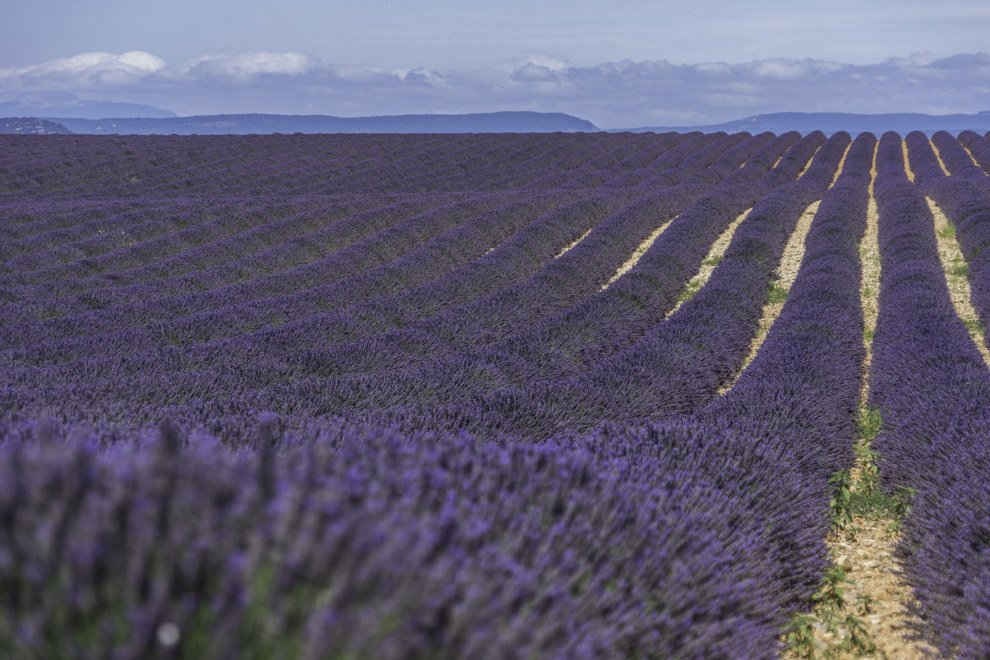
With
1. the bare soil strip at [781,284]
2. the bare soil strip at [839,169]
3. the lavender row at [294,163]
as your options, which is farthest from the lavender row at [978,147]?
the bare soil strip at [781,284]

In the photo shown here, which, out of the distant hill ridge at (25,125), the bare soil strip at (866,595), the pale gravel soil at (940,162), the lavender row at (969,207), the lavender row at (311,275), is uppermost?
the distant hill ridge at (25,125)

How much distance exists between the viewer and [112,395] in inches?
212

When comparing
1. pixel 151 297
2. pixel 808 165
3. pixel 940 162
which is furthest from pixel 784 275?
pixel 940 162

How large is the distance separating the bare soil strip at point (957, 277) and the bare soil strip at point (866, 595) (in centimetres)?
381

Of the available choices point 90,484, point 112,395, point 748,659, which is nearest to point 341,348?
point 112,395

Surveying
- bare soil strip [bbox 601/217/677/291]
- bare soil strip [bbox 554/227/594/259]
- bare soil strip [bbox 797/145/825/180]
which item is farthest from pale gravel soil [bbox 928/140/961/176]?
bare soil strip [bbox 554/227/594/259]

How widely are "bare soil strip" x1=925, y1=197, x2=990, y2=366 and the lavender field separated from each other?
112 mm

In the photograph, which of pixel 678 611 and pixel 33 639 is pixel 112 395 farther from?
pixel 33 639

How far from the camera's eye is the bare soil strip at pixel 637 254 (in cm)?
1346

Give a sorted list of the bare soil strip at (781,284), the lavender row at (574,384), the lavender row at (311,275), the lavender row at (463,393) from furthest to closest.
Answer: the bare soil strip at (781,284) < the lavender row at (311,275) < the lavender row at (574,384) < the lavender row at (463,393)

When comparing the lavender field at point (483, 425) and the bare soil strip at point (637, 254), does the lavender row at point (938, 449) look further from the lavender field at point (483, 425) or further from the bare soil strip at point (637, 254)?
the bare soil strip at point (637, 254)

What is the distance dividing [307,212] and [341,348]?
1023cm

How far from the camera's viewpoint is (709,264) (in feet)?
46.7

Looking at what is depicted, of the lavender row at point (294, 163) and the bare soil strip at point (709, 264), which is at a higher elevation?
the lavender row at point (294, 163)
